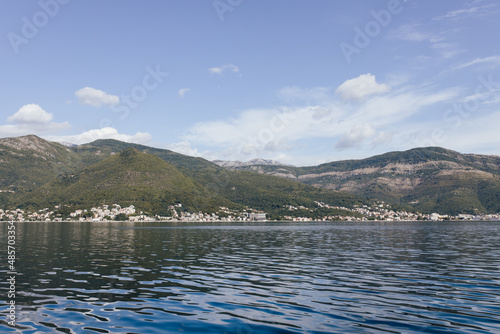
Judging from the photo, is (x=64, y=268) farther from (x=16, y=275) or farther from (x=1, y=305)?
(x=1, y=305)

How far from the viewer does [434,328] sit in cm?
1580

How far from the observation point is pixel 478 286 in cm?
2562

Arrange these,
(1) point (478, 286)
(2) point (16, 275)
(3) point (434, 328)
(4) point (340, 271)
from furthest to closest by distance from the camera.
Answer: (4) point (340, 271) < (2) point (16, 275) < (1) point (478, 286) < (3) point (434, 328)

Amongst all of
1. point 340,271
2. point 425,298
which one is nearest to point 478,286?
point 425,298

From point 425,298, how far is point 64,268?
108 feet

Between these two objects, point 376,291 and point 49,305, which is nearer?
point 49,305

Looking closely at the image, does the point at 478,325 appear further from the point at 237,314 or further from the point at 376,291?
the point at 237,314

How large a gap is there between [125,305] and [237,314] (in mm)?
6983

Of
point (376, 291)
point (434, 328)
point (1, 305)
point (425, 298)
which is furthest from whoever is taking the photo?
point (376, 291)

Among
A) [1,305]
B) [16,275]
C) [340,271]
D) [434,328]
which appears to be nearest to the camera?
[434,328]

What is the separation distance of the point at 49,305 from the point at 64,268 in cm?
1590

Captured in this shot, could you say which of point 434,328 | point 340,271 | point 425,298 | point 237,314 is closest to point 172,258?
point 340,271

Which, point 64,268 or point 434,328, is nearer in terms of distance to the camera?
point 434,328

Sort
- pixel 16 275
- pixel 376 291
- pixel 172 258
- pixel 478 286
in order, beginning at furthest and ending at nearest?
pixel 172 258
pixel 16 275
pixel 478 286
pixel 376 291
